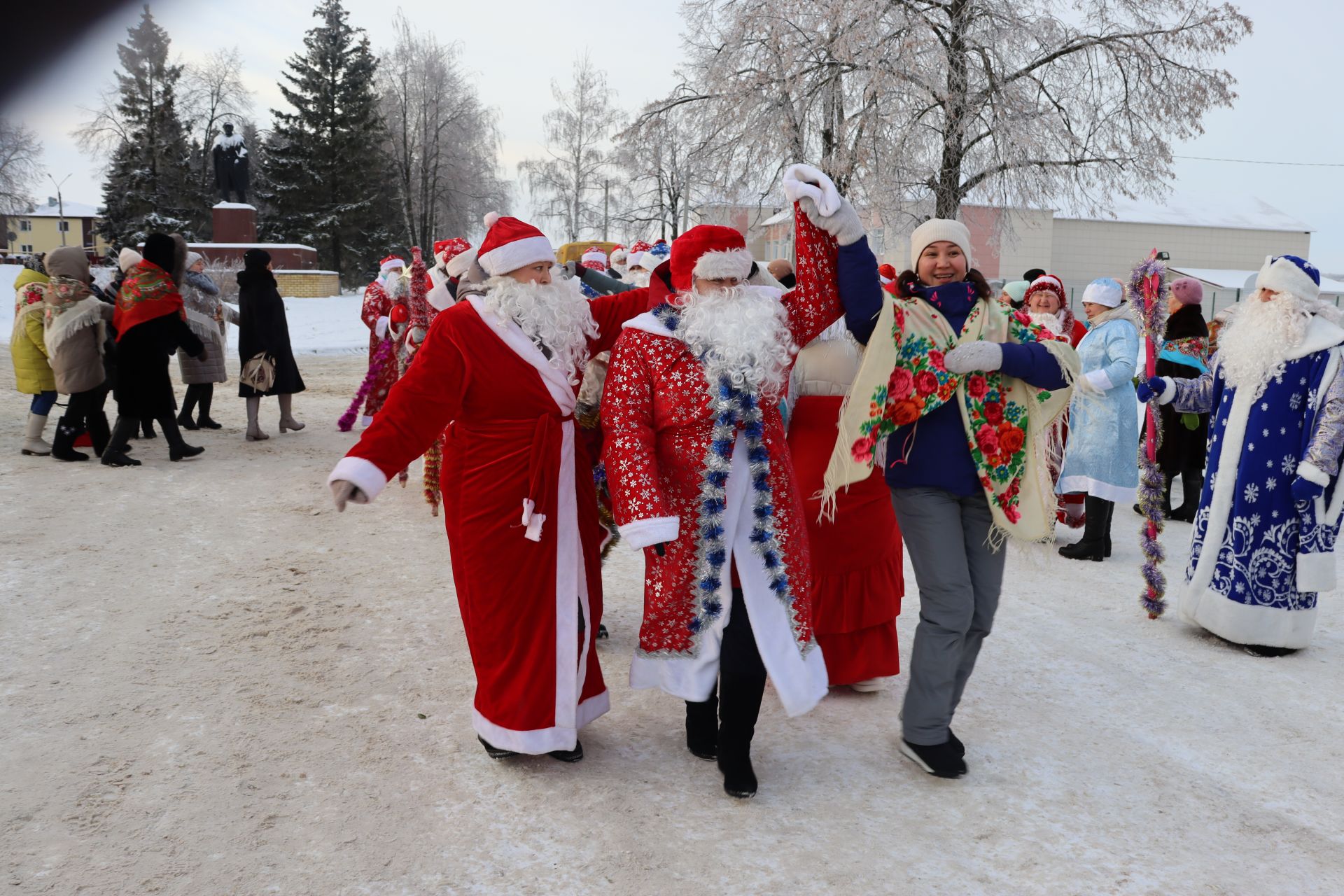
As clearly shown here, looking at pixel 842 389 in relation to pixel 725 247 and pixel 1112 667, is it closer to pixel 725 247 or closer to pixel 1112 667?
pixel 725 247

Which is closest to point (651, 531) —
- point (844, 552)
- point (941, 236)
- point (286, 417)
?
point (844, 552)

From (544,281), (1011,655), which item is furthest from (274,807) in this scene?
(1011,655)

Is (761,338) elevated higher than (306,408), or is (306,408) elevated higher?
(761,338)

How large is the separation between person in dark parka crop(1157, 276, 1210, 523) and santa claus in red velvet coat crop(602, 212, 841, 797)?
16.8ft

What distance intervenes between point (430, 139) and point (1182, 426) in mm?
40156

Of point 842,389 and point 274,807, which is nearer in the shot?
point 274,807

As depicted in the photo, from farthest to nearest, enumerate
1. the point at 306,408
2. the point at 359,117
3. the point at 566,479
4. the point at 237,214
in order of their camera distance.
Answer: the point at 359,117 → the point at 237,214 → the point at 306,408 → the point at 566,479

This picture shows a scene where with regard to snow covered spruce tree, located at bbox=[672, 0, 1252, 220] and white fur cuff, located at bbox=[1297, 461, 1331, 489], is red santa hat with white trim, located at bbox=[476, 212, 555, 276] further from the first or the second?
snow covered spruce tree, located at bbox=[672, 0, 1252, 220]

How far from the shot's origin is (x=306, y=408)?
1277 cm

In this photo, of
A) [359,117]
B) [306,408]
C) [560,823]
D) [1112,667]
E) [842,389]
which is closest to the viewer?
[560,823]

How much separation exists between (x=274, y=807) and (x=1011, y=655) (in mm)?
3281

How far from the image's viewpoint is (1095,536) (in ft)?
21.6

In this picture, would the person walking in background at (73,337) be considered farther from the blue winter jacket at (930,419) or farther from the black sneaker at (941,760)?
the black sneaker at (941,760)

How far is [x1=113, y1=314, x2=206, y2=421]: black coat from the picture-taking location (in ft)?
28.3
